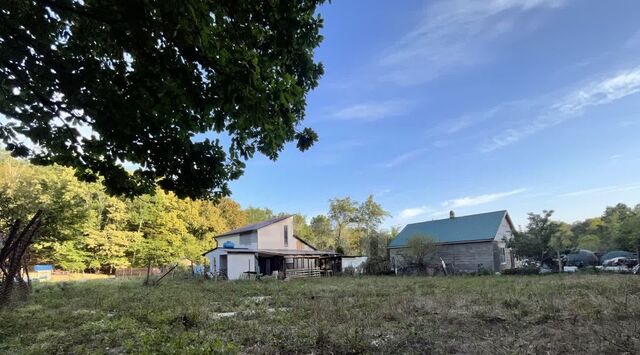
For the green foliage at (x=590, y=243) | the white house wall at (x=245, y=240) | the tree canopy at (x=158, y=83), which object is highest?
the tree canopy at (x=158, y=83)

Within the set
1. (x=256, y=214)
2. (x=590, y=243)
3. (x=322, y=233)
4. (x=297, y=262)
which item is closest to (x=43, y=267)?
(x=297, y=262)

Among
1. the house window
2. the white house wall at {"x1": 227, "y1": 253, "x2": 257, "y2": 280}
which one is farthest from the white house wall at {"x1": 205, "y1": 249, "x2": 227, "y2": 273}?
the house window

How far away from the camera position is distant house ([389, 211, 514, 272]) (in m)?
29.5

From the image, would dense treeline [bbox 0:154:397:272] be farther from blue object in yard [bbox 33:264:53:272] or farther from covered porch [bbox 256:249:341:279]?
covered porch [bbox 256:249:341:279]

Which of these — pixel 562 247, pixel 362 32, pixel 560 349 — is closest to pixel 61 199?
pixel 362 32

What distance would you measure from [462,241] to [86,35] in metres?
30.7

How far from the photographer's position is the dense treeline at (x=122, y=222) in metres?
26.7

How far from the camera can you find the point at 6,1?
14.7ft

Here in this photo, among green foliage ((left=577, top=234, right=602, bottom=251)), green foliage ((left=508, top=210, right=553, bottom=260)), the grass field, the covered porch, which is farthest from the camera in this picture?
green foliage ((left=577, top=234, right=602, bottom=251))

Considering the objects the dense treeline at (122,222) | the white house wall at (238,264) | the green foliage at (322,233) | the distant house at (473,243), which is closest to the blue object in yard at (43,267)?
the dense treeline at (122,222)

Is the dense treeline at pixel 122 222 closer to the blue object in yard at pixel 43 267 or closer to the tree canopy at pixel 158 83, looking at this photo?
the blue object in yard at pixel 43 267

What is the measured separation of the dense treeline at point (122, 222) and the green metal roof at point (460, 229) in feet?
23.1

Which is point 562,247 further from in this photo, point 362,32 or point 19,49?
point 19,49

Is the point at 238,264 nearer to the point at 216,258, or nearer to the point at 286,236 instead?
the point at 216,258
